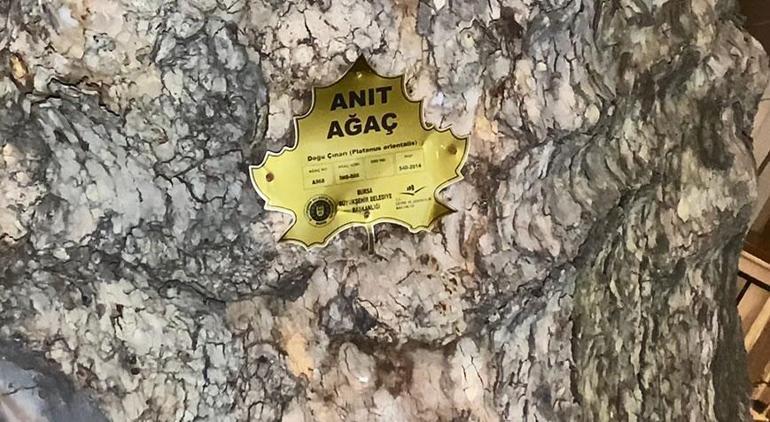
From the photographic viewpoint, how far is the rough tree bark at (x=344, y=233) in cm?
68

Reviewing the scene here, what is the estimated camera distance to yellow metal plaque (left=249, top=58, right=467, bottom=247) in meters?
0.71

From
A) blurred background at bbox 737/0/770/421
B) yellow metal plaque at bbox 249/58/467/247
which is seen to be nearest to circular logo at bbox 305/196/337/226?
yellow metal plaque at bbox 249/58/467/247

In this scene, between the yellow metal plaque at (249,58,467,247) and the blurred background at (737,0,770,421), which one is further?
the blurred background at (737,0,770,421)

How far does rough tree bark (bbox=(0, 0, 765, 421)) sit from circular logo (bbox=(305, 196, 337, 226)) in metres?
0.02

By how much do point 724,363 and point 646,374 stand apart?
0.14 m

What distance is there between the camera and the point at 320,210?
0.73 meters

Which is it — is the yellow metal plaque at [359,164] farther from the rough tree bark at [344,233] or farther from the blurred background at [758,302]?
the blurred background at [758,302]

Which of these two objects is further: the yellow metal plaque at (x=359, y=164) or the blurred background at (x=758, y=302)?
the blurred background at (x=758, y=302)

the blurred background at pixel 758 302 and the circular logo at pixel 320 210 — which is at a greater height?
the blurred background at pixel 758 302

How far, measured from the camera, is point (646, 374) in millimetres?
905

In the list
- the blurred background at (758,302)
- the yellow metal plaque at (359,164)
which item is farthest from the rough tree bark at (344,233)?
the blurred background at (758,302)

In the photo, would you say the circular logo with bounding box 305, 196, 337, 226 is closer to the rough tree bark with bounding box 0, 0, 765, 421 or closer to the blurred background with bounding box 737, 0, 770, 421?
the rough tree bark with bounding box 0, 0, 765, 421

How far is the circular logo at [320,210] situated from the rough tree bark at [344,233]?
2 cm

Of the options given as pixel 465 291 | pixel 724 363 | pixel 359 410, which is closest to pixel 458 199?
pixel 465 291
